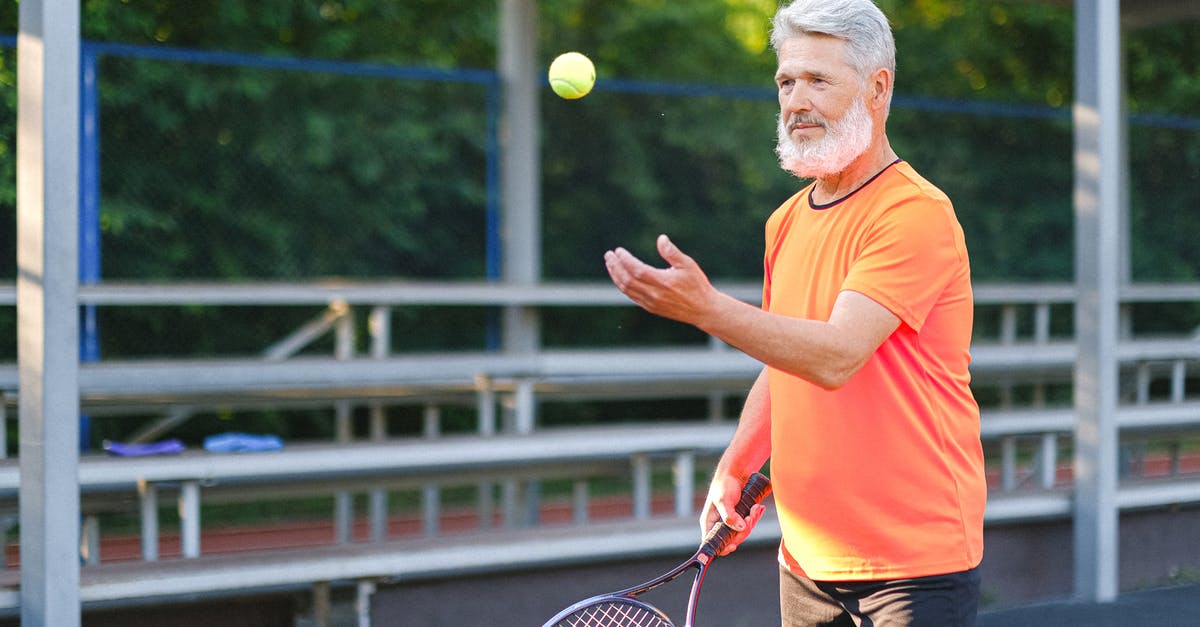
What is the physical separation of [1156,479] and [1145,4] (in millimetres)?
3096

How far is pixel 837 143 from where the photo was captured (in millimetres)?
2311

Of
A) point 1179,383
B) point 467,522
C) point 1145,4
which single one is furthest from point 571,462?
point 467,522

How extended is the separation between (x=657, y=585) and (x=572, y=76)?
4.79 feet

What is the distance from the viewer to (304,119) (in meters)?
9.88

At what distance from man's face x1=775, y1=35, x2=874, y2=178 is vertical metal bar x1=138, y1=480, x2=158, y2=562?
9.80 feet

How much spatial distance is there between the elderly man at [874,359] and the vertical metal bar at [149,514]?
9.26ft

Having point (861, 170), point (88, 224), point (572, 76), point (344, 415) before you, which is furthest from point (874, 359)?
point (344, 415)

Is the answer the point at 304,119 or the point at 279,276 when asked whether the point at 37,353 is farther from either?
the point at 304,119

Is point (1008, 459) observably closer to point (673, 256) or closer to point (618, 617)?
point (618, 617)

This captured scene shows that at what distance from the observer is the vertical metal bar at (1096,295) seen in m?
5.67

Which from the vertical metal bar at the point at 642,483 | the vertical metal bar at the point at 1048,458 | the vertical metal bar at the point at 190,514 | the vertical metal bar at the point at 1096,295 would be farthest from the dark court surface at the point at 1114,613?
the vertical metal bar at the point at 190,514

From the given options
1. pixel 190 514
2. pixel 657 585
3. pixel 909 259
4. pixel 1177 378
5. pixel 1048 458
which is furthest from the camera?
pixel 1177 378

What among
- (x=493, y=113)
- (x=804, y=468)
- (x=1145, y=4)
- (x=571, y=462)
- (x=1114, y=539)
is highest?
(x=1145, y=4)

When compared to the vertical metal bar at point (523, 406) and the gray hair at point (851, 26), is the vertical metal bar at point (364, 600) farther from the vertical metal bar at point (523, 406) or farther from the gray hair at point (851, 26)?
the gray hair at point (851, 26)
